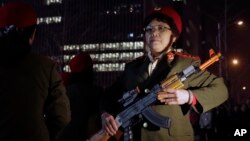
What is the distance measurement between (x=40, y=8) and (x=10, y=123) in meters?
81.2

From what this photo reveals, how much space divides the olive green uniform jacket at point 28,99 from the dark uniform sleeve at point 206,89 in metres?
1.24

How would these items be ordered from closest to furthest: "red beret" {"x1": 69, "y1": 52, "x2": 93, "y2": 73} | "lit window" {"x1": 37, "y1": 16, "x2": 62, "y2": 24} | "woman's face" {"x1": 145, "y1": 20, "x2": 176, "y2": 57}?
"woman's face" {"x1": 145, "y1": 20, "x2": 176, "y2": 57} → "red beret" {"x1": 69, "y1": 52, "x2": 93, "y2": 73} → "lit window" {"x1": 37, "y1": 16, "x2": 62, "y2": 24}

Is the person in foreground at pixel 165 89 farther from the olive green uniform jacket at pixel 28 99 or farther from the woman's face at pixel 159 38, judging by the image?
the olive green uniform jacket at pixel 28 99

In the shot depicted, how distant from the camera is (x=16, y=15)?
3.04 meters

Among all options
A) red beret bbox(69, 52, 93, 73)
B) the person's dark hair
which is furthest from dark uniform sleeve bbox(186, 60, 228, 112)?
red beret bbox(69, 52, 93, 73)

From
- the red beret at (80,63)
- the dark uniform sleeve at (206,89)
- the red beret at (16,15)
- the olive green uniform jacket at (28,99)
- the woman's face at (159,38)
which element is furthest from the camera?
the red beret at (80,63)

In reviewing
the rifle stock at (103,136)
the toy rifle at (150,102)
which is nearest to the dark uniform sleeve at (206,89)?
the toy rifle at (150,102)

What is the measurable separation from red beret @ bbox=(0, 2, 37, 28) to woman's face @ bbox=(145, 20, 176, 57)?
1.31 meters

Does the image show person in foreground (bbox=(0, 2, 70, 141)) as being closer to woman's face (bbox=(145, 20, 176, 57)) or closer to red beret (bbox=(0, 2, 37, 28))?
red beret (bbox=(0, 2, 37, 28))

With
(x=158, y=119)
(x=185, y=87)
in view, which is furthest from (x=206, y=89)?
(x=158, y=119)

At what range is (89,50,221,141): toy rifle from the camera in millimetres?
3586

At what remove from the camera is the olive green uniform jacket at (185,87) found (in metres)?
3.58

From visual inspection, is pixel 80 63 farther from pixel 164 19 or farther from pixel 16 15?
pixel 16 15

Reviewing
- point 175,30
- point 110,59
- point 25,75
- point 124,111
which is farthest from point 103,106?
point 110,59
